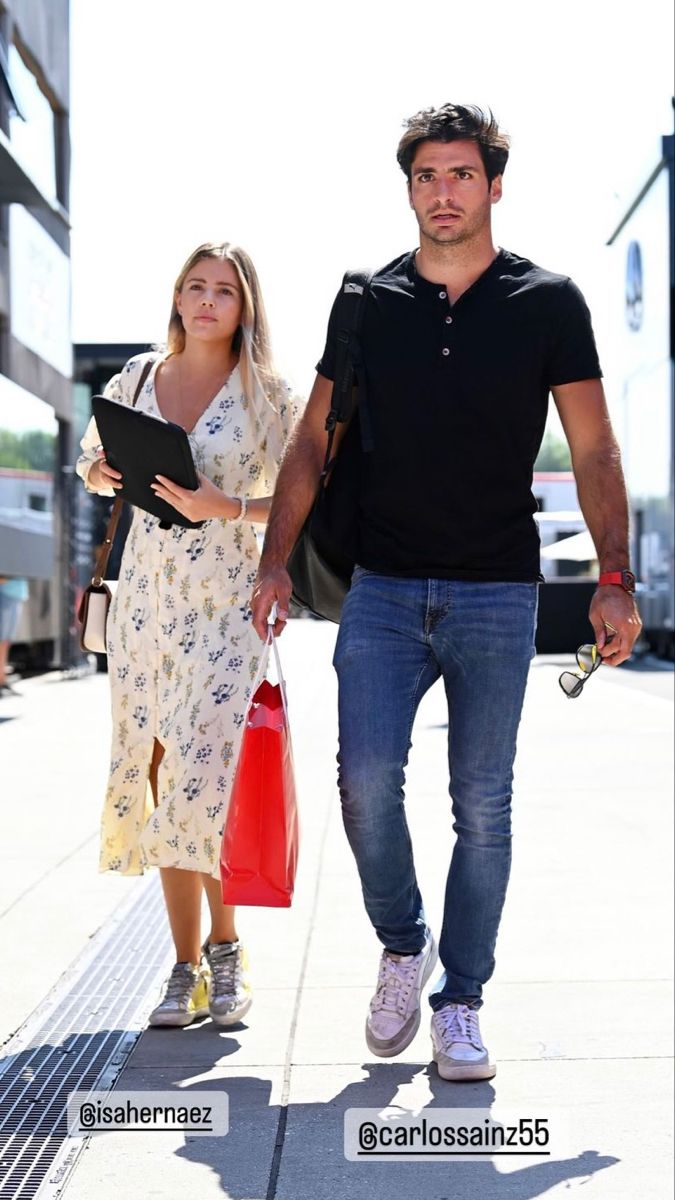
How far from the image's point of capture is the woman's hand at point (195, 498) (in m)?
4.17

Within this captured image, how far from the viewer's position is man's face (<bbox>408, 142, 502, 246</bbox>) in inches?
149

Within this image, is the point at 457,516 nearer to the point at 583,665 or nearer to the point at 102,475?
the point at 583,665

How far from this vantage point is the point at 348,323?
12.6ft

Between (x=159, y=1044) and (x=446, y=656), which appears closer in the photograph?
(x=446, y=656)

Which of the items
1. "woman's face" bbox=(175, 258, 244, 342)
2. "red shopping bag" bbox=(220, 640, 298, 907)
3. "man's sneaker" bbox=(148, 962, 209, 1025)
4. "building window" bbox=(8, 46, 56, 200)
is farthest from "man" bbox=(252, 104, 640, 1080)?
"building window" bbox=(8, 46, 56, 200)

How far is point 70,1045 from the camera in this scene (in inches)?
173

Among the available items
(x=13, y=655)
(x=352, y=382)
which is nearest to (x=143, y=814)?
(x=352, y=382)

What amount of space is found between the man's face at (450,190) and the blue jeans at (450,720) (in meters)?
0.78

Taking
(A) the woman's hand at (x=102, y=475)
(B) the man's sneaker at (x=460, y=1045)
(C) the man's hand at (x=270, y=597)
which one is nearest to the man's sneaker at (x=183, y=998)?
(B) the man's sneaker at (x=460, y=1045)

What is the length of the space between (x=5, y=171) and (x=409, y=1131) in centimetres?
1733

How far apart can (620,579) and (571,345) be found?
526 mm

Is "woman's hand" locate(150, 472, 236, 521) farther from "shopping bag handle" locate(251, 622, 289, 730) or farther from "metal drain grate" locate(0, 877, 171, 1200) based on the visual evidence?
"metal drain grate" locate(0, 877, 171, 1200)

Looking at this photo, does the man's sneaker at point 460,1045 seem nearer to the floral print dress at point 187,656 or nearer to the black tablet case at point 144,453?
the floral print dress at point 187,656

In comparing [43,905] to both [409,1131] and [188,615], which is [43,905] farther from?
[409,1131]
